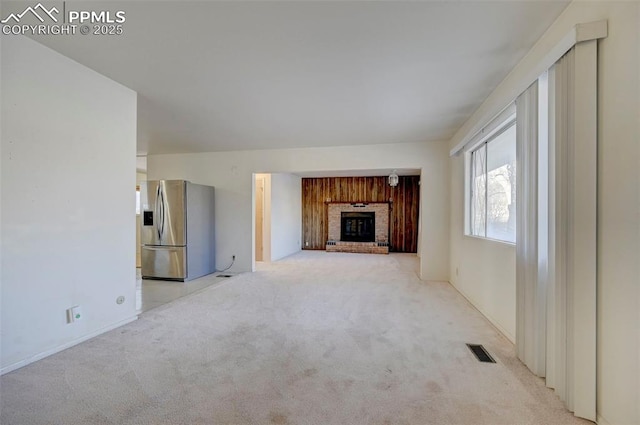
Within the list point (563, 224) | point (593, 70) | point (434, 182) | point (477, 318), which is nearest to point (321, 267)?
point (434, 182)

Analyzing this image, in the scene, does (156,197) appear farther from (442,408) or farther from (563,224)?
(563,224)

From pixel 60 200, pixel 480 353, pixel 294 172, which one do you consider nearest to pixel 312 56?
pixel 60 200

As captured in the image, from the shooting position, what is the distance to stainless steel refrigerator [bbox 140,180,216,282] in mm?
4770

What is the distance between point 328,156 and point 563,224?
3940 millimetres

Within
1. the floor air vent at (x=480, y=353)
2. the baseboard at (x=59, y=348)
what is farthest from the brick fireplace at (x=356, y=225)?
the baseboard at (x=59, y=348)

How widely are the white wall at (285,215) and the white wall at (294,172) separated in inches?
54.9

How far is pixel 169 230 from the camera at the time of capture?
4789 millimetres

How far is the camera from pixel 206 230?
5379 mm

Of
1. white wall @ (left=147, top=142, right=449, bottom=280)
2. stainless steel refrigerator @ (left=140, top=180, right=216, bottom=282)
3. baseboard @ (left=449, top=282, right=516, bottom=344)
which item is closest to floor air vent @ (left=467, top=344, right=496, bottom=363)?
baseboard @ (left=449, top=282, right=516, bottom=344)

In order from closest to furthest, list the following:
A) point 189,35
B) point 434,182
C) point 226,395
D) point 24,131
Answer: point 226,395 < point 189,35 < point 24,131 < point 434,182

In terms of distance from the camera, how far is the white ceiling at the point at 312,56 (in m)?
1.69

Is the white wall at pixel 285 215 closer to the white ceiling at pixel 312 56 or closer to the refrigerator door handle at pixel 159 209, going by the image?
the refrigerator door handle at pixel 159 209

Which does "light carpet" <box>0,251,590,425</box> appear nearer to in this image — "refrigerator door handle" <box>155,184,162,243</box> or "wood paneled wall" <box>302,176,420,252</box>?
"refrigerator door handle" <box>155,184,162,243</box>

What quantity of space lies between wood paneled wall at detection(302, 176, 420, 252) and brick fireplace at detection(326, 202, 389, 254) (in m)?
0.17
